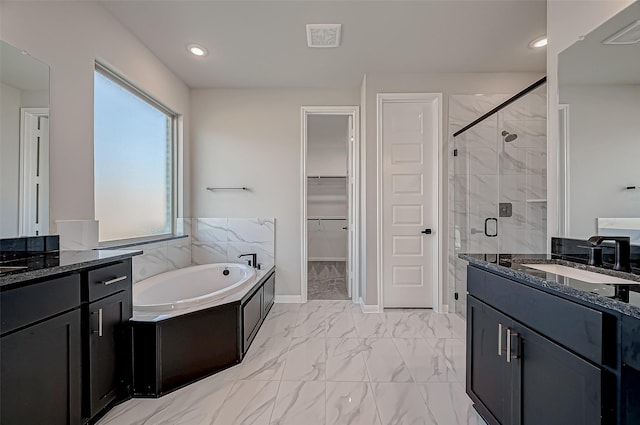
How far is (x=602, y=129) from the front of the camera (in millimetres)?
1496

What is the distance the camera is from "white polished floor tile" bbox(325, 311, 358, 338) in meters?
2.65

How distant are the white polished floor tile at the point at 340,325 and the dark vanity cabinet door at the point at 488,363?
1221 millimetres

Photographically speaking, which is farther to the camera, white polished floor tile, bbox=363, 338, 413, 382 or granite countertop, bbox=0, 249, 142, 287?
white polished floor tile, bbox=363, 338, 413, 382

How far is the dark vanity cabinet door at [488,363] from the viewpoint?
4.19 feet

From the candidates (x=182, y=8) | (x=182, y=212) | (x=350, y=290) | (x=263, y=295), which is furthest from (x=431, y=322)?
(x=182, y=8)

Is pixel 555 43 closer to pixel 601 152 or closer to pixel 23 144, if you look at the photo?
pixel 601 152

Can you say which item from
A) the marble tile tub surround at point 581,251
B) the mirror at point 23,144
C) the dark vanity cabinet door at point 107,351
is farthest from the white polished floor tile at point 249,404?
the marble tile tub surround at point 581,251

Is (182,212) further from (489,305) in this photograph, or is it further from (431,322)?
(489,305)

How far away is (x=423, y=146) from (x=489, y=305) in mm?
2245

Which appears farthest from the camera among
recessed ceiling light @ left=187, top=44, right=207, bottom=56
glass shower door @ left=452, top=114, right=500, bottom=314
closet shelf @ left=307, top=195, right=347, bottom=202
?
closet shelf @ left=307, top=195, right=347, bottom=202

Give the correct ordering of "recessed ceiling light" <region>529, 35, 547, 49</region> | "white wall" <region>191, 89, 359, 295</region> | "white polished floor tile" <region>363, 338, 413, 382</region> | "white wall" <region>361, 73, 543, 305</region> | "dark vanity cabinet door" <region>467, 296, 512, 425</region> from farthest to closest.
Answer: "white wall" <region>191, 89, 359, 295</region> < "white wall" <region>361, 73, 543, 305</region> < "recessed ceiling light" <region>529, 35, 547, 49</region> < "white polished floor tile" <region>363, 338, 413, 382</region> < "dark vanity cabinet door" <region>467, 296, 512, 425</region>

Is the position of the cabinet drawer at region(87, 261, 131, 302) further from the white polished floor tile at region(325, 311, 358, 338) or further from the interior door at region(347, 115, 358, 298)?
the interior door at region(347, 115, 358, 298)

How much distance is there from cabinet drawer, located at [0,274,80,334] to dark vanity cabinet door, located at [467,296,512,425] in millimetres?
1920

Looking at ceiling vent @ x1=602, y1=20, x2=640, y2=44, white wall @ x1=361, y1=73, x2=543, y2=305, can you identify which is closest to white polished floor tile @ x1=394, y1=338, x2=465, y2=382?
white wall @ x1=361, y1=73, x2=543, y2=305
